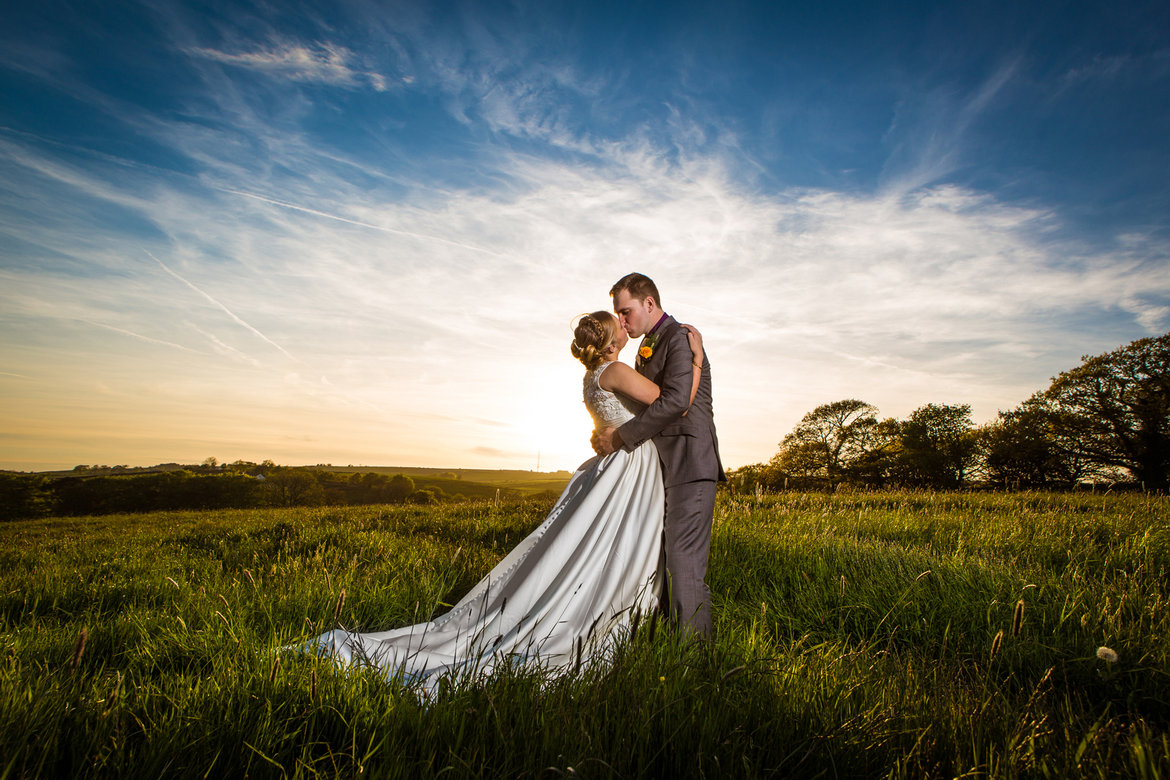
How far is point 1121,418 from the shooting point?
94.5 ft

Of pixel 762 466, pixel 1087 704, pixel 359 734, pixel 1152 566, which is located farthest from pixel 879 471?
pixel 359 734

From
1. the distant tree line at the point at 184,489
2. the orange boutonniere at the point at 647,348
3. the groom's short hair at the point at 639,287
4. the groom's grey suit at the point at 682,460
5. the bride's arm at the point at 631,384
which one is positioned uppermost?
the groom's short hair at the point at 639,287

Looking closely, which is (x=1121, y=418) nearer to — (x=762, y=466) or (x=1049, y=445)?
(x=1049, y=445)

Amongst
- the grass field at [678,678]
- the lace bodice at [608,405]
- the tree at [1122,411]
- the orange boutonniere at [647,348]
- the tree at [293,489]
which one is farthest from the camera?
the tree at [293,489]

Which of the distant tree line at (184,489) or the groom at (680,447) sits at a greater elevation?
the groom at (680,447)

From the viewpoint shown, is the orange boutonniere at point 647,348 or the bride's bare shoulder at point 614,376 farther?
the orange boutonniere at point 647,348

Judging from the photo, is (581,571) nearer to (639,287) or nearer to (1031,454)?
(639,287)

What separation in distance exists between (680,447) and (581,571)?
4.31 ft

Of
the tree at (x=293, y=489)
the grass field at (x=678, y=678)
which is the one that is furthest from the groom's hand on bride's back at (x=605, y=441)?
the tree at (x=293, y=489)

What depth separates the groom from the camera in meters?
4.25

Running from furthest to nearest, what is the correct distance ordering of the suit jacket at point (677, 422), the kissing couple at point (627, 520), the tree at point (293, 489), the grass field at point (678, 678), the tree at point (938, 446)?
the tree at point (293, 489) < the tree at point (938, 446) < the suit jacket at point (677, 422) < the kissing couple at point (627, 520) < the grass field at point (678, 678)

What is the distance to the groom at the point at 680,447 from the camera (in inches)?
167

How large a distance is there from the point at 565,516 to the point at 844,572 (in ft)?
9.85

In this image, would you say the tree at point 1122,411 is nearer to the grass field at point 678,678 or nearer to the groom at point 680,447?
the grass field at point 678,678
